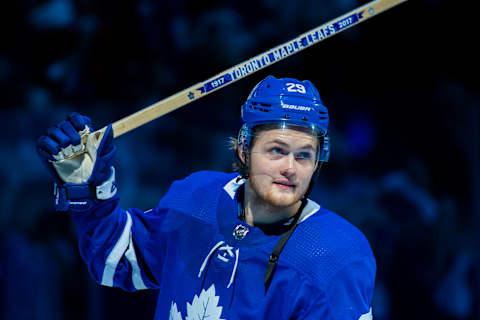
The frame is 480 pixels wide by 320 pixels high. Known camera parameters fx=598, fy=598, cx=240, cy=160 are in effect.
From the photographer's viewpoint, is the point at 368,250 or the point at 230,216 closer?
the point at 368,250

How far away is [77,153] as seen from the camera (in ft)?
5.75

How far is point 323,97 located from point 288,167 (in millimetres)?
2352

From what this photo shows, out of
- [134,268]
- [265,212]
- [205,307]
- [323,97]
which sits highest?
[323,97]

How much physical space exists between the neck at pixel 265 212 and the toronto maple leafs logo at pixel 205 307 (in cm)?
24

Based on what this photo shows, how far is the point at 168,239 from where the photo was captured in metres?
1.90

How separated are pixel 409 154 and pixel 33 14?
2589 mm

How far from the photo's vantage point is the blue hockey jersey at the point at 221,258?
1597 mm

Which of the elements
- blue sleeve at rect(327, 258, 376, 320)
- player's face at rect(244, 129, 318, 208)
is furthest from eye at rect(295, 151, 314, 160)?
blue sleeve at rect(327, 258, 376, 320)

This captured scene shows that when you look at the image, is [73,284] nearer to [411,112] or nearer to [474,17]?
[411,112]

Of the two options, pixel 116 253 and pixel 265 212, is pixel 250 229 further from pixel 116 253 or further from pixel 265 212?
pixel 116 253

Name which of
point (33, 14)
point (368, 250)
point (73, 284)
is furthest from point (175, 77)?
point (368, 250)

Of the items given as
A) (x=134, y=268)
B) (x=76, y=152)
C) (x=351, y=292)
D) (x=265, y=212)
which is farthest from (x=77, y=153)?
Result: (x=351, y=292)

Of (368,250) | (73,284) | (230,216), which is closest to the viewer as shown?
(368,250)

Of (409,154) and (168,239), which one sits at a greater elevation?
(409,154)
